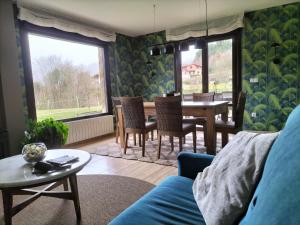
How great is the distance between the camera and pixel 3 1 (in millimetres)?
3074

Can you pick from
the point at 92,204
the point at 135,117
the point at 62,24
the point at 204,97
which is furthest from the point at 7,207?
the point at 204,97

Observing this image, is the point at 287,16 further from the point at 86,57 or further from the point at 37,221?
the point at 37,221

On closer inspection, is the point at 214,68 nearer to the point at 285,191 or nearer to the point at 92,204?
the point at 92,204

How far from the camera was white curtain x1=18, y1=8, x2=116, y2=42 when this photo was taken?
11.7 ft

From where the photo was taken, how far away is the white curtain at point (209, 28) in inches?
179

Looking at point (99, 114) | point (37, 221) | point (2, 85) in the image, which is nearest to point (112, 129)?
point (99, 114)

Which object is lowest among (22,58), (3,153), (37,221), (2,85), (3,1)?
(37,221)

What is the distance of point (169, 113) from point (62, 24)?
2.71 meters

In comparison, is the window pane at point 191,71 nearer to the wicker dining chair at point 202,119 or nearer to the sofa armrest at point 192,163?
the wicker dining chair at point 202,119

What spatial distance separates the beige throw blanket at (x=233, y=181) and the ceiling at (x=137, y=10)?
128 inches

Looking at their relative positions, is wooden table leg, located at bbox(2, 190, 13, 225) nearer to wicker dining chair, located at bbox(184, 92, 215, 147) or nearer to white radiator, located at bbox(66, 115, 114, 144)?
white radiator, located at bbox(66, 115, 114, 144)

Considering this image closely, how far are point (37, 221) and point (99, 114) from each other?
343cm

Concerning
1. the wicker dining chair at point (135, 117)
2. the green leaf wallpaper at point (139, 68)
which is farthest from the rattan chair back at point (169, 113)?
the green leaf wallpaper at point (139, 68)

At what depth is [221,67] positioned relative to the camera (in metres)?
5.02
